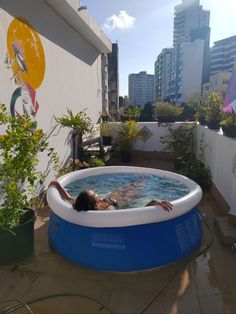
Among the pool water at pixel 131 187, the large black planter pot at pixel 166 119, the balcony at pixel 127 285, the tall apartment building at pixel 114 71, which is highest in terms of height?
the tall apartment building at pixel 114 71

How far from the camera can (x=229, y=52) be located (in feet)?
252

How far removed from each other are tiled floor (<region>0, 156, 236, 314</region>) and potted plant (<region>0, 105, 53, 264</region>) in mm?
238

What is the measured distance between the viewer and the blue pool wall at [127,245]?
10.3 ft

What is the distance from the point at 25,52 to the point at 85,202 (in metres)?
3.19

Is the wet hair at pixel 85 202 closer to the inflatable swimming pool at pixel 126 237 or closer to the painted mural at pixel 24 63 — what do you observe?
the inflatable swimming pool at pixel 126 237

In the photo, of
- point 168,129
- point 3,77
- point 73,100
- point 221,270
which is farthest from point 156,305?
point 168,129

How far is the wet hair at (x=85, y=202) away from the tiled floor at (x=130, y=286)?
0.74m

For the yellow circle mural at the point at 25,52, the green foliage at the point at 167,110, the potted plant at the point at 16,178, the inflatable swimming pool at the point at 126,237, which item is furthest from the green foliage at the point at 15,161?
the green foliage at the point at 167,110

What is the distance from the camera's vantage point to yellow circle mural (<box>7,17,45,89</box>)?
14.6ft

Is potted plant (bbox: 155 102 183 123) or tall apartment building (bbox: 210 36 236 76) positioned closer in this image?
potted plant (bbox: 155 102 183 123)

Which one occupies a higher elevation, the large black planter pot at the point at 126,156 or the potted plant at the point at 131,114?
the potted plant at the point at 131,114

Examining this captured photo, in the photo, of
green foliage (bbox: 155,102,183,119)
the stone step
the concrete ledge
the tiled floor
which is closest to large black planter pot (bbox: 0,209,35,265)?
the tiled floor

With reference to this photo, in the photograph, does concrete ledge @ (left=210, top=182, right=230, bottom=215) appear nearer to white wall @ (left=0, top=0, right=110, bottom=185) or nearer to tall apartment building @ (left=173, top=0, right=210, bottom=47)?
white wall @ (left=0, top=0, right=110, bottom=185)

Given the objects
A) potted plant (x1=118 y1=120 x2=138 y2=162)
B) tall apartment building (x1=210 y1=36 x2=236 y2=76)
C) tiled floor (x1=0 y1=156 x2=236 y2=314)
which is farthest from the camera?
tall apartment building (x1=210 y1=36 x2=236 y2=76)
